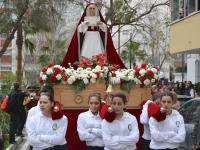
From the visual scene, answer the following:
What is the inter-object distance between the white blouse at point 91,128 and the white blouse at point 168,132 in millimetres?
771

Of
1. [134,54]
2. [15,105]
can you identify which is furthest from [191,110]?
[134,54]

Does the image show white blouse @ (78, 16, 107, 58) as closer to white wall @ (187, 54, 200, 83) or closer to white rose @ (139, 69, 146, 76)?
white rose @ (139, 69, 146, 76)

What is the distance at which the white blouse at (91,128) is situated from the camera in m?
7.95

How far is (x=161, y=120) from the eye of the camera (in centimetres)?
773

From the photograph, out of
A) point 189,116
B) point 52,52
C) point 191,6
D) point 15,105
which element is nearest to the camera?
point 189,116

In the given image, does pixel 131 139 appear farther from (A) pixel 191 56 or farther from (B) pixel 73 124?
(A) pixel 191 56

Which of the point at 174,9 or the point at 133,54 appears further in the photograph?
the point at 133,54

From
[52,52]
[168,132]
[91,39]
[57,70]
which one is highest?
[52,52]

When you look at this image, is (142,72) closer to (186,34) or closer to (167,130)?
(167,130)

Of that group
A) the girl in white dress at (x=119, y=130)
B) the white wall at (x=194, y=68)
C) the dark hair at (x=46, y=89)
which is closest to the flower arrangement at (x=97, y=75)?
the dark hair at (x=46, y=89)

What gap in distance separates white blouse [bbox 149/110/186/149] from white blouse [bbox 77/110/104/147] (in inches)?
30.3

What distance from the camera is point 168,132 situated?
7.70 meters

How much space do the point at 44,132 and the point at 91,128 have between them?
864 millimetres

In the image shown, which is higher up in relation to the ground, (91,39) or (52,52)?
(52,52)
